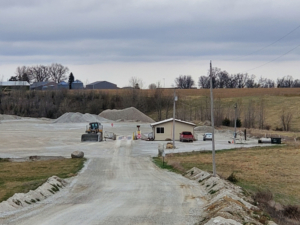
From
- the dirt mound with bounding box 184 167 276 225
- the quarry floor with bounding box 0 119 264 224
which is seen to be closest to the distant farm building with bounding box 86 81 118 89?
the quarry floor with bounding box 0 119 264 224

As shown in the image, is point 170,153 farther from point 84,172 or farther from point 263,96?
point 263,96

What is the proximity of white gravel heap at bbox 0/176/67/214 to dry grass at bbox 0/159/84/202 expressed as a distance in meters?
0.80

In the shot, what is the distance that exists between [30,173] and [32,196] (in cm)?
1324

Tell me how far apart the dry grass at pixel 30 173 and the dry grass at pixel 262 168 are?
9.20 m

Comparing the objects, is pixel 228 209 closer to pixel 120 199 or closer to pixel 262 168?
pixel 120 199

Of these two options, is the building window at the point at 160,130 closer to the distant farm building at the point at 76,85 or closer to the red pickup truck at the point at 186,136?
the red pickup truck at the point at 186,136

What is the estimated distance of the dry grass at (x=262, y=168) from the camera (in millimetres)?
27188

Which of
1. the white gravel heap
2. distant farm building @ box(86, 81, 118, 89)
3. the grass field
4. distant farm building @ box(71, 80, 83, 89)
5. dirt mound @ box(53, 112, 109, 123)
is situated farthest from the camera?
distant farm building @ box(86, 81, 118, 89)

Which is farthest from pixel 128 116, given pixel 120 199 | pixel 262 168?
pixel 120 199

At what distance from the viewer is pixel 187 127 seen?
73.6 metres

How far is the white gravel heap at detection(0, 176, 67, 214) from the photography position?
57.9ft

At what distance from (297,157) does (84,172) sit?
2562cm

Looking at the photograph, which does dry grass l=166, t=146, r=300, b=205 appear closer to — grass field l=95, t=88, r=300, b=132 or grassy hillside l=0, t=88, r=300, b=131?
grass field l=95, t=88, r=300, b=132

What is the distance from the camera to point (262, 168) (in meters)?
38.7
